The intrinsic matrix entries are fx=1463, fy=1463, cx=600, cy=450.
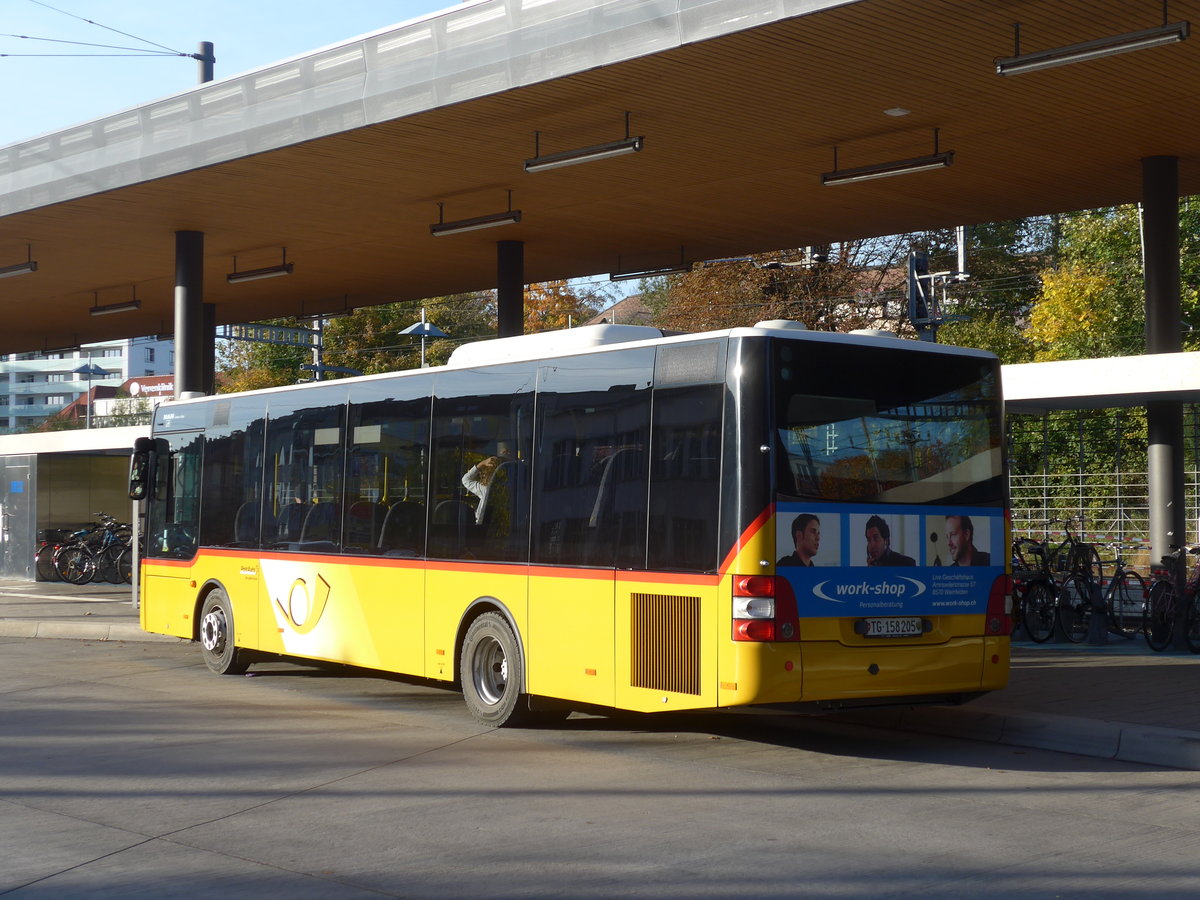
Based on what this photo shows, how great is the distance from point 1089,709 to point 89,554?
22844 millimetres

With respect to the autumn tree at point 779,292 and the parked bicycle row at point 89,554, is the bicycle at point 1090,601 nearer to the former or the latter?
the parked bicycle row at point 89,554

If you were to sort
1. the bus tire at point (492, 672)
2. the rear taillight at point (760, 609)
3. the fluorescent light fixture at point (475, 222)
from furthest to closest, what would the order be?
the fluorescent light fixture at point (475, 222) → the bus tire at point (492, 672) → the rear taillight at point (760, 609)

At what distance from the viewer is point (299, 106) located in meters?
15.6

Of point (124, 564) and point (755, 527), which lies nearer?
point (755, 527)

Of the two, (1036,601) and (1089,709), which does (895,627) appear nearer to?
(1089,709)

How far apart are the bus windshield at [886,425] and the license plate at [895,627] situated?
826 mm

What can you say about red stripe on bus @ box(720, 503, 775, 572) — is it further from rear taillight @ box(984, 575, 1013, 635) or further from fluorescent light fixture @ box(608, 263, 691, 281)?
fluorescent light fixture @ box(608, 263, 691, 281)

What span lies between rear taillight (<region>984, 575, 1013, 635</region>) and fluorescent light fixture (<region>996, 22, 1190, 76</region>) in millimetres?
4148

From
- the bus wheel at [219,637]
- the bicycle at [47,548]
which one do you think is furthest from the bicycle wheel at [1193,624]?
the bicycle at [47,548]

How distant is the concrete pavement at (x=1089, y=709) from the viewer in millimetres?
10055

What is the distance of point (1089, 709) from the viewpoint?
11203 millimetres

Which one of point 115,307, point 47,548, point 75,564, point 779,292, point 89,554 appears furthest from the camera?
point 779,292

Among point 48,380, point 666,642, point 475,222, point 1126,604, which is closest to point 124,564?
point 475,222

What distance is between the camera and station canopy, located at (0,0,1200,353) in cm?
1267
